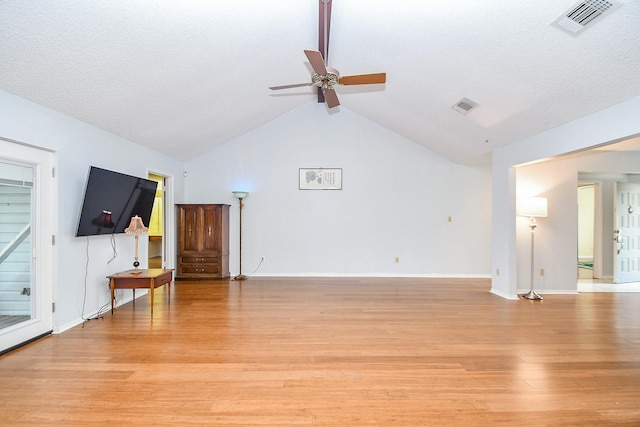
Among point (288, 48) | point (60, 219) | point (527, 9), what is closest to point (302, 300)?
point (60, 219)

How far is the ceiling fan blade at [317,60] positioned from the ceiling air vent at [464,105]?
6.65 feet

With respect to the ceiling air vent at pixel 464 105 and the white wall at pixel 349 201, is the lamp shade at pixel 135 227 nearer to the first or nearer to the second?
the white wall at pixel 349 201

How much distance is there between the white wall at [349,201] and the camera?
6277 millimetres

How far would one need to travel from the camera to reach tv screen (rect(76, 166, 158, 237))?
3457 millimetres

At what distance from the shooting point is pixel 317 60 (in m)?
2.95

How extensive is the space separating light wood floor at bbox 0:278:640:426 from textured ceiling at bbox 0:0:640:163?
8.16 ft

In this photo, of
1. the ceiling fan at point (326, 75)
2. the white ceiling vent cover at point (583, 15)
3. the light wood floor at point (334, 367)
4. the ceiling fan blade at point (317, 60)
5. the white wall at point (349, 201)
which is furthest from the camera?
the white wall at point (349, 201)

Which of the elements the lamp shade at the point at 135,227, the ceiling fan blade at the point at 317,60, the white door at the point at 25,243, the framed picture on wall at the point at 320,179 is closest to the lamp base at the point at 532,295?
the framed picture on wall at the point at 320,179

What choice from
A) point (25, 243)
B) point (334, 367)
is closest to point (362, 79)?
point (334, 367)

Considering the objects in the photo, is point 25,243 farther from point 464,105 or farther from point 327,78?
point 464,105

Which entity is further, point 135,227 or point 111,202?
point 135,227

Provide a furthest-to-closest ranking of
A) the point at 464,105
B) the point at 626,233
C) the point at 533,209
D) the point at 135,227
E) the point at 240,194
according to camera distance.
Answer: the point at 240,194, the point at 626,233, the point at 533,209, the point at 464,105, the point at 135,227

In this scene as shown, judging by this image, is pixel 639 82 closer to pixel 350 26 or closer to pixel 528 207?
pixel 528 207

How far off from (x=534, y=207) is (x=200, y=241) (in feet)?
19.4
